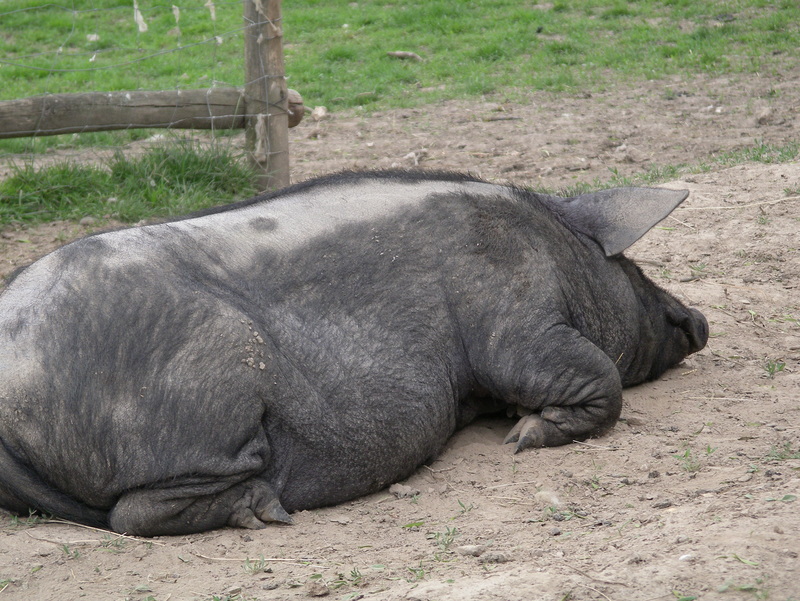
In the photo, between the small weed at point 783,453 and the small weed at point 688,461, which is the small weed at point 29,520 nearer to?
the small weed at point 688,461

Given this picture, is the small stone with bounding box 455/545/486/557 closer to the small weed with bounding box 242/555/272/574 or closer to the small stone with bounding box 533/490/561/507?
the small stone with bounding box 533/490/561/507

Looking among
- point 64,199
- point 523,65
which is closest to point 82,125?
point 64,199

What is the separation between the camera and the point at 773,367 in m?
4.64

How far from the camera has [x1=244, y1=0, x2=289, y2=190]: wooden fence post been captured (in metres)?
7.02

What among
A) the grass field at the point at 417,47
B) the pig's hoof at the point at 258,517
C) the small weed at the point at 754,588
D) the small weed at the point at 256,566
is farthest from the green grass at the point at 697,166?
the small weed at the point at 754,588

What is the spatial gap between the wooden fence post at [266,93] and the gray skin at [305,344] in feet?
10.1

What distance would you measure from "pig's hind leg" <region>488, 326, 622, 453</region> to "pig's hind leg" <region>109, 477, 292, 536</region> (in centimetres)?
110

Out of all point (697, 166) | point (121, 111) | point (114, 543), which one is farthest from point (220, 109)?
point (114, 543)

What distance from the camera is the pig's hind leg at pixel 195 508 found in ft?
11.1

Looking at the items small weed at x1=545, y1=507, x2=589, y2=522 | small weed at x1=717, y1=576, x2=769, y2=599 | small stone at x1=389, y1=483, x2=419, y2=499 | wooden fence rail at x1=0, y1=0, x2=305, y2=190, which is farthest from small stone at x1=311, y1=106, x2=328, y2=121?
small weed at x1=717, y1=576, x2=769, y2=599

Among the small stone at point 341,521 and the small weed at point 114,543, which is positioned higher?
the small weed at point 114,543

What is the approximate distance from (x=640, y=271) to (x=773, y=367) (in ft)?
2.51

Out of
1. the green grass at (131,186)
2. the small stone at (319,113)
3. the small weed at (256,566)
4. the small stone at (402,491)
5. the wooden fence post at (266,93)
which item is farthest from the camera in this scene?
the small stone at (319,113)

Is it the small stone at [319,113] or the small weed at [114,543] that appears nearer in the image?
the small weed at [114,543]
